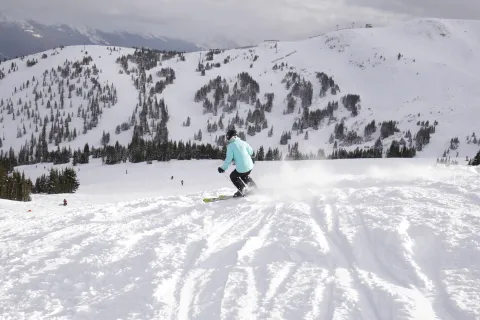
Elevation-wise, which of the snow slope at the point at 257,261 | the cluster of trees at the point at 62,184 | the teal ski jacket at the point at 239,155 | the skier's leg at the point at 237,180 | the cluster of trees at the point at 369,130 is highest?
the cluster of trees at the point at 369,130

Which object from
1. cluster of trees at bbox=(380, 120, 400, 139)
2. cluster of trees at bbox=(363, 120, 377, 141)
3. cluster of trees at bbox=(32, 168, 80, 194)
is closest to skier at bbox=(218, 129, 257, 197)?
cluster of trees at bbox=(32, 168, 80, 194)

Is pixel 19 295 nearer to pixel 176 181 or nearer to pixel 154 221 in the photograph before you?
pixel 154 221

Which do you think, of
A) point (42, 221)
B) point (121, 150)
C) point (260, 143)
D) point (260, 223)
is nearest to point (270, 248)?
point (260, 223)

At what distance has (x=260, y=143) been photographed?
17950cm

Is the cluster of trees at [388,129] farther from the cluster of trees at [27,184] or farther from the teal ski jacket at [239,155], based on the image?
the teal ski jacket at [239,155]

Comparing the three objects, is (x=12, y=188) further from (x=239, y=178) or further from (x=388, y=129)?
(x=388, y=129)

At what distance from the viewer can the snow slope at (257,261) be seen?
5191 millimetres

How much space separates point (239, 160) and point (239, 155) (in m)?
0.20

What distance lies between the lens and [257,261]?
21.9ft

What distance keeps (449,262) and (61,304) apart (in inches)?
267

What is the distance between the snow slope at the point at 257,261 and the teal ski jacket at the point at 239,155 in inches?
79.8

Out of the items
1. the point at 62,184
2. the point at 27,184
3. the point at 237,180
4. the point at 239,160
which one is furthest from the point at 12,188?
the point at 239,160

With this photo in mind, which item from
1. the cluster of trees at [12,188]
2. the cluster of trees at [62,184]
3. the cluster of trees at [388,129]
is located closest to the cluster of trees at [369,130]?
the cluster of trees at [388,129]

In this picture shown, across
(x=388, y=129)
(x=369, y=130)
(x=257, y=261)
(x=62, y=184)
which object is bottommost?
(x=62, y=184)
